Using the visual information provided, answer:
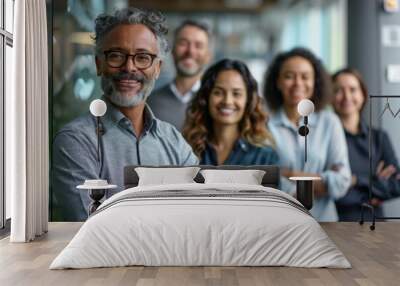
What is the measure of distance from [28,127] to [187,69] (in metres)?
2.46

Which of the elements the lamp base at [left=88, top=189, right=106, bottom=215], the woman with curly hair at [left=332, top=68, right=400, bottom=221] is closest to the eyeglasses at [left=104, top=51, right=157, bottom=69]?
the lamp base at [left=88, top=189, right=106, bottom=215]

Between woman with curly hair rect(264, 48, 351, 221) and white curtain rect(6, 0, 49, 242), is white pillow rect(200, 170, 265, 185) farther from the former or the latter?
white curtain rect(6, 0, 49, 242)

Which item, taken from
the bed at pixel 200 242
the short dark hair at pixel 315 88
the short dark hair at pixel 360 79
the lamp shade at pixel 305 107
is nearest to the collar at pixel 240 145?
the short dark hair at pixel 315 88

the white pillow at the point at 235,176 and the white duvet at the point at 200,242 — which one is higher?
the white pillow at the point at 235,176

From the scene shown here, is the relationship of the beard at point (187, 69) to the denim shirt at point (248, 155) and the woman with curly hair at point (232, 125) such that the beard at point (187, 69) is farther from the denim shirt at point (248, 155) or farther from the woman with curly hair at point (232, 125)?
the denim shirt at point (248, 155)

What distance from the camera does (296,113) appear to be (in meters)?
8.34

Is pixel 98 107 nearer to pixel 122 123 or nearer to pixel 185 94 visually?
pixel 122 123

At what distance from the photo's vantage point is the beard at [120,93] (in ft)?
27.3

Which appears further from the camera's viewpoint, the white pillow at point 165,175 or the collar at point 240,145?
the collar at point 240,145

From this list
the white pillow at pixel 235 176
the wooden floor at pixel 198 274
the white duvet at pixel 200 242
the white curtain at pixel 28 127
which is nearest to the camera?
the wooden floor at pixel 198 274

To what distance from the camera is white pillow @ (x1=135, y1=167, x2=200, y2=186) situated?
7402 millimetres

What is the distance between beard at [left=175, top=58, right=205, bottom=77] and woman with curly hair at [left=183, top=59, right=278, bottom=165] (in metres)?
0.23

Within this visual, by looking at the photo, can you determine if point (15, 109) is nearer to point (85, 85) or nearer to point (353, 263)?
point (85, 85)

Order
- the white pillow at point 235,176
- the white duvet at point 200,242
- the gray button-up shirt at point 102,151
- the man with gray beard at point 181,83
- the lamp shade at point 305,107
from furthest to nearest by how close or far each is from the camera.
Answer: the man with gray beard at point 181,83, the gray button-up shirt at point 102,151, the lamp shade at point 305,107, the white pillow at point 235,176, the white duvet at point 200,242
